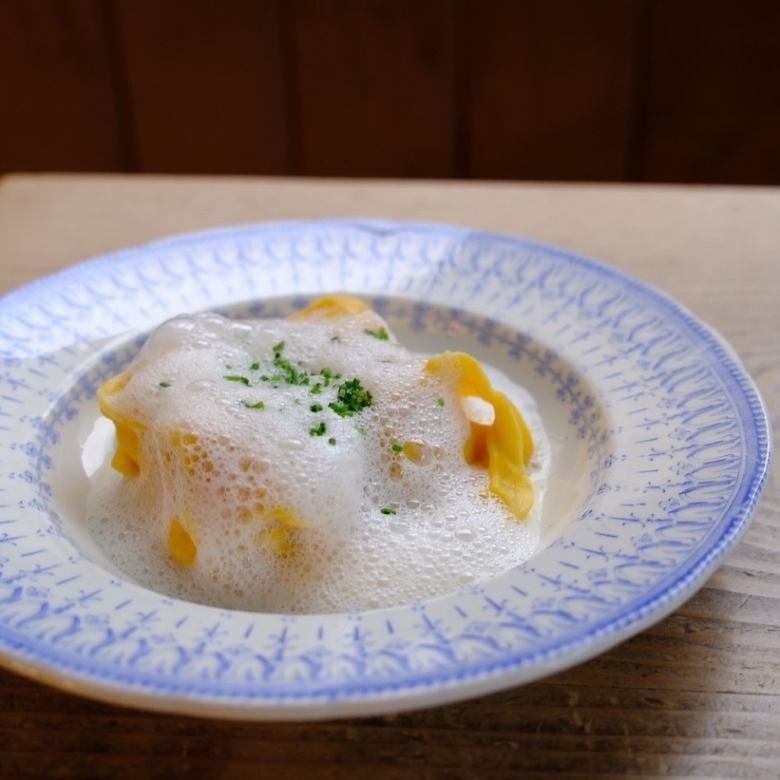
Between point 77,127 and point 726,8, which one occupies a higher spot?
point 726,8

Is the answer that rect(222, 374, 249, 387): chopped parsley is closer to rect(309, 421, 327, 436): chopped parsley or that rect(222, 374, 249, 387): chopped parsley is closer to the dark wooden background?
rect(309, 421, 327, 436): chopped parsley

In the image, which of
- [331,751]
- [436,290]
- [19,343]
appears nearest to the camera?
[331,751]

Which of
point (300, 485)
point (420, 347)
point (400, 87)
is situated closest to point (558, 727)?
point (300, 485)

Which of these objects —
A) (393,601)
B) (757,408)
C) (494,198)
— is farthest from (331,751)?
(494,198)

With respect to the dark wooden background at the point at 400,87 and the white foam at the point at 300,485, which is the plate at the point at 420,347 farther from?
the dark wooden background at the point at 400,87

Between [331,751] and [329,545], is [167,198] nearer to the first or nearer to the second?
[329,545]

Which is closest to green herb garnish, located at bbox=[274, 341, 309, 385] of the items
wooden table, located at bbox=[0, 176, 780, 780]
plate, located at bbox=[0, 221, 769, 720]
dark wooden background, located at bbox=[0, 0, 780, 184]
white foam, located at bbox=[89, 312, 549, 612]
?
white foam, located at bbox=[89, 312, 549, 612]

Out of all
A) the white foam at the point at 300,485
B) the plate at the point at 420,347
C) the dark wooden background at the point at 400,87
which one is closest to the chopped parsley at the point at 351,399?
the white foam at the point at 300,485
